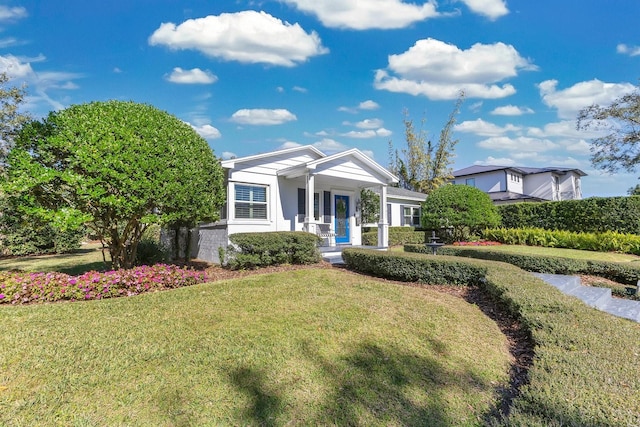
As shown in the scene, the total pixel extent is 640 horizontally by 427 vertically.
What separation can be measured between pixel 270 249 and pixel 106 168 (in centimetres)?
473

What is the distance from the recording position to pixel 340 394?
3068mm

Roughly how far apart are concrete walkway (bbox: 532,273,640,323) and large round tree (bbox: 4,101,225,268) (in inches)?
350

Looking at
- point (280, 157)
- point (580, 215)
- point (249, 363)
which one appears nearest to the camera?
point (249, 363)

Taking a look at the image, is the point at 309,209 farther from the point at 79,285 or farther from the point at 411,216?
the point at 411,216

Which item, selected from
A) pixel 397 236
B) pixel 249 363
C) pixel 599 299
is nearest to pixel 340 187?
pixel 397 236

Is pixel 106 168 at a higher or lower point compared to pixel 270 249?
higher

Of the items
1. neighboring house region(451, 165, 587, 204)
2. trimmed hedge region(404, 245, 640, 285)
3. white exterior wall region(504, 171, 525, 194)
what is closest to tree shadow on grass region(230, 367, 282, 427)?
trimmed hedge region(404, 245, 640, 285)

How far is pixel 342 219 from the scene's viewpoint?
49.6 ft

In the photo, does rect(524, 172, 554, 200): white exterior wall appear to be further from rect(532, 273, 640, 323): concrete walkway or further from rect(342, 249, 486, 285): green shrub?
rect(342, 249, 486, 285): green shrub

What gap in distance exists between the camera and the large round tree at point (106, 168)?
6301mm

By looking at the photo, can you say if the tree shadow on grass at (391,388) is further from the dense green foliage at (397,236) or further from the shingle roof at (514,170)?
the shingle roof at (514,170)

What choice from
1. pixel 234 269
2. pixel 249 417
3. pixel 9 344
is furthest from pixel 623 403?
pixel 234 269

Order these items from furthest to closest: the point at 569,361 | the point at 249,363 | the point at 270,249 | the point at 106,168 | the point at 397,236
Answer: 1. the point at 397,236
2. the point at 270,249
3. the point at 106,168
4. the point at 249,363
5. the point at 569,361

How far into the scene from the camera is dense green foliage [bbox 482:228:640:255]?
12984mm
